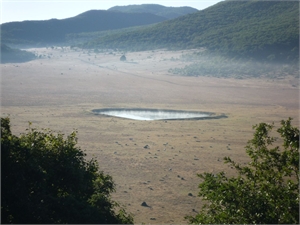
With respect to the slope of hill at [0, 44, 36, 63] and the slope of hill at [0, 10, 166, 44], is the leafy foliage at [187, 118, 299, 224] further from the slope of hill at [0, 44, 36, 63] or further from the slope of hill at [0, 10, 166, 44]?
the slope of hill at [0, 10, 166, 44]

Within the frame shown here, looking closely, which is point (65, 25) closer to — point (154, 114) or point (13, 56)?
point (13, 56)

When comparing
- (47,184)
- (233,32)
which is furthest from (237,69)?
(47,184)

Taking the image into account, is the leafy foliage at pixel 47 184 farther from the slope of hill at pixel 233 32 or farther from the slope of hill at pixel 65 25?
the slope of hill at pixel 65 25

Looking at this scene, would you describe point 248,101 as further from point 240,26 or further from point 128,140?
point 240,26

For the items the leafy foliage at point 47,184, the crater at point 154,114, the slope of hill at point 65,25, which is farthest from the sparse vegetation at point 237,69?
the slope of hill at point 65,25

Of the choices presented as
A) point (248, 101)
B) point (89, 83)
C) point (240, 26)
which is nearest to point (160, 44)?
point (240, 26)

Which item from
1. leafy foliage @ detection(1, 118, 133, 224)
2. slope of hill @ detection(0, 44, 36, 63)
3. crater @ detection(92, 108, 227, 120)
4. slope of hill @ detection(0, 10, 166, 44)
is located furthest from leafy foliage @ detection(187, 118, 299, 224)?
slope of hill @ detection(0, 10, 166, 44)

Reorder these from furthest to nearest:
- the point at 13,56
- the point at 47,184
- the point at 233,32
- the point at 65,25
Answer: the point at 65,25 < the point at 233,32 < the point at 13,56 < the point at 47,184
